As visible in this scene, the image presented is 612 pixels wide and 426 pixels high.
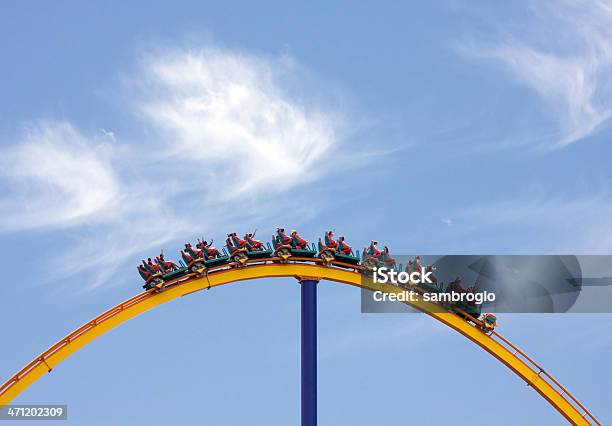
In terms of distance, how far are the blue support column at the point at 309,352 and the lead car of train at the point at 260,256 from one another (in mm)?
994

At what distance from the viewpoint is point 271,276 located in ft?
123

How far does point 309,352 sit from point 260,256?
3.19m

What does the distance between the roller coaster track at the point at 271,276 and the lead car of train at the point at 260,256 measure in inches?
5.8

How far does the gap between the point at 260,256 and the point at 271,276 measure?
27.9 inches

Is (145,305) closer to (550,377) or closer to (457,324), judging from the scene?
(457,324)

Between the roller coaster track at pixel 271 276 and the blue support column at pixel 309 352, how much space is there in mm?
509

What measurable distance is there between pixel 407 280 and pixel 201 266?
6397mm

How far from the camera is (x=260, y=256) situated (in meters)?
37.4

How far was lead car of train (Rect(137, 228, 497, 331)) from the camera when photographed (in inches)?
1451

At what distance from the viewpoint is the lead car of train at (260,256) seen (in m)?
36.8

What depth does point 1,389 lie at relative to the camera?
35.3 m

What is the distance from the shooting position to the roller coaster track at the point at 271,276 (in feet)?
117

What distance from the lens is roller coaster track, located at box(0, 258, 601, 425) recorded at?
35.7 metres

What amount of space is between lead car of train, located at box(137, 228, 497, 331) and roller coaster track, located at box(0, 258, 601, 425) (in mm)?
147
